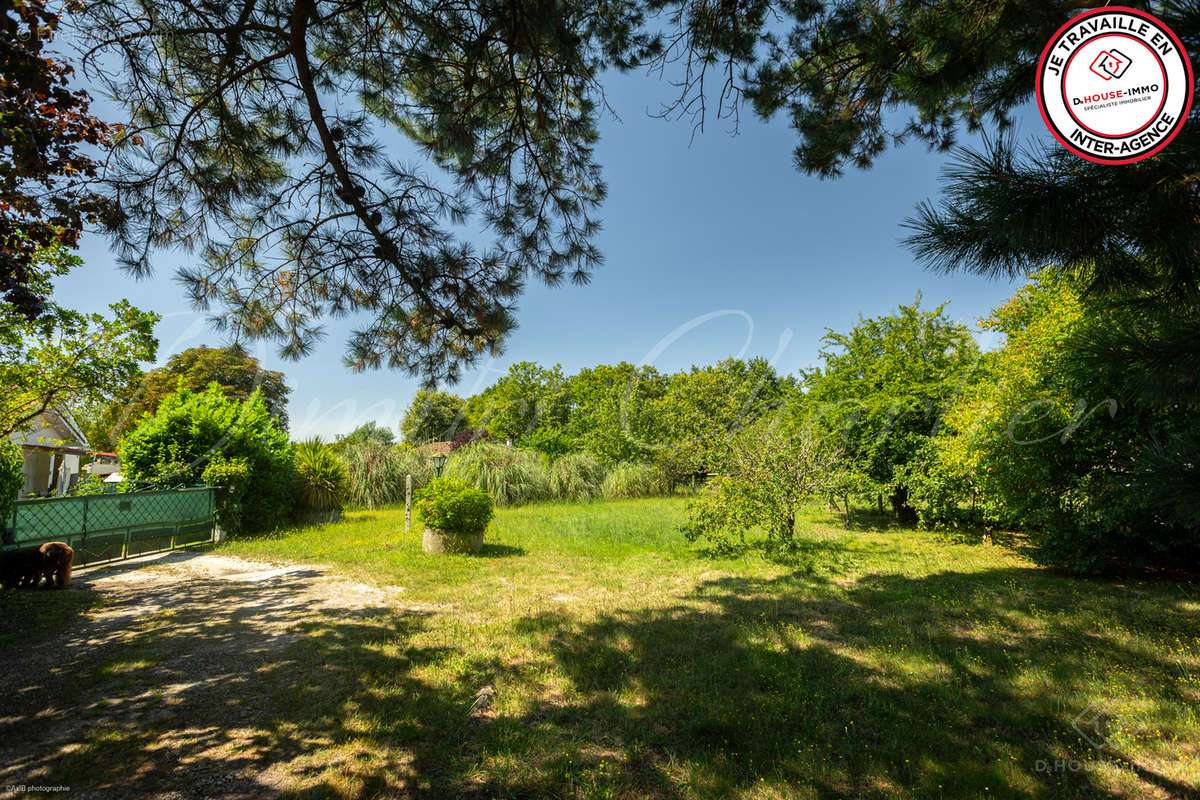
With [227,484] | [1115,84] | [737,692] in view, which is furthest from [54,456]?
[1115,84]

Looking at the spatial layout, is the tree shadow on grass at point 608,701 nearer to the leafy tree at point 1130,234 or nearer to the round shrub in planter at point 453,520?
the leafy tree at point 1130,234

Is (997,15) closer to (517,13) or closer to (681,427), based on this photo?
(517,13)

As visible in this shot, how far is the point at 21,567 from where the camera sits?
5184mm

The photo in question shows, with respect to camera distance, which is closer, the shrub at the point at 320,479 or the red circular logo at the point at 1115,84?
the red circular logo at the point at 1115,84

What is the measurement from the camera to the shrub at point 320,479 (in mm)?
10844

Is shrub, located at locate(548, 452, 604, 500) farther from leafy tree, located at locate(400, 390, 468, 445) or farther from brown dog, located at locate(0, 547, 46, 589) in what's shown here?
leafy tree, located at locate(400, 390, 468, 445)

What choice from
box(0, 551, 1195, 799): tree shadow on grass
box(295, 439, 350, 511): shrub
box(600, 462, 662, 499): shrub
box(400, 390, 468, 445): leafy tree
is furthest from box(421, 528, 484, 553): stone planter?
box(400, 390, 468, 445): leafy tree

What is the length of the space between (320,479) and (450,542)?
5.57m

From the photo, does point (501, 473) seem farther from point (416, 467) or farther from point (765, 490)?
point (765, 490)

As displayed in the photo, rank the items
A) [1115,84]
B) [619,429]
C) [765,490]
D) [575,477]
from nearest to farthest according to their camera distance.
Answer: [1115,84], [765,490], [575,477], [619,429]

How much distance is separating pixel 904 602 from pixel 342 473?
1179 cm

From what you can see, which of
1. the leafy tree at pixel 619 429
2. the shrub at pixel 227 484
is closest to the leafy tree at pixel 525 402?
the leafy tree at pixel 619 429

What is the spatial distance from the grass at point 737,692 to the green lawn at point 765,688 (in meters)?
0.02

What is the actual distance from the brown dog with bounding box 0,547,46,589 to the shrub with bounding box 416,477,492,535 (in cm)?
429
